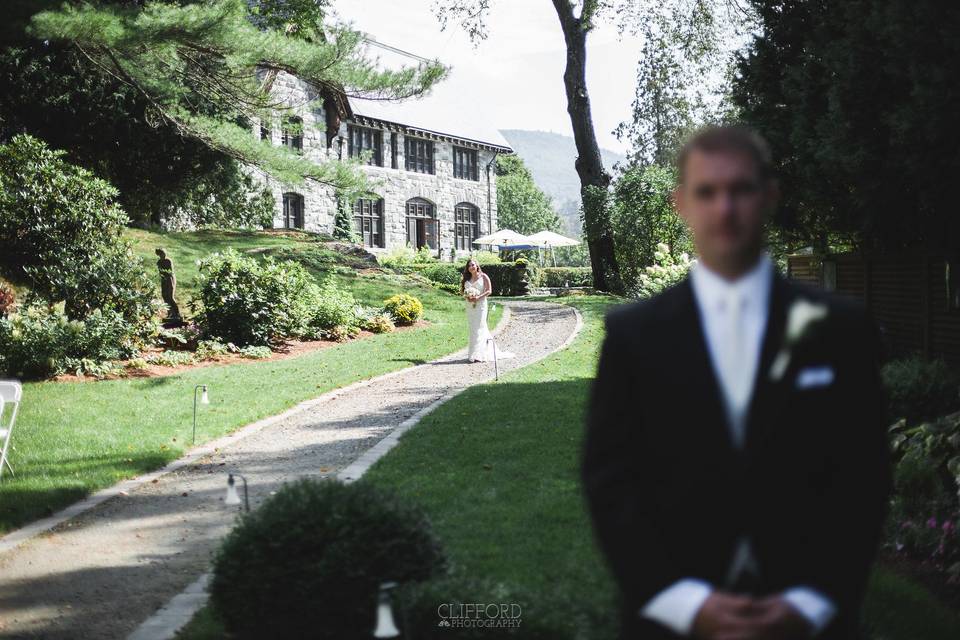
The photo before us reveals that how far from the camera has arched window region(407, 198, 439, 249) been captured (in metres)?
41.3

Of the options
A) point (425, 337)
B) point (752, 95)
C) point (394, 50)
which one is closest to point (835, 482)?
point (752, 95)

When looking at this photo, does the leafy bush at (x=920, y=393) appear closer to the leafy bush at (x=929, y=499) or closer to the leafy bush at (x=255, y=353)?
the leafy bush at (x=929, y=499)

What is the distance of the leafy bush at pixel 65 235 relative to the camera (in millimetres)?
15172

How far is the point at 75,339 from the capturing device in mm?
13758

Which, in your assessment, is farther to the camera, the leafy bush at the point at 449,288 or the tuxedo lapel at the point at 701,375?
the leafy bush at the point at 449,288

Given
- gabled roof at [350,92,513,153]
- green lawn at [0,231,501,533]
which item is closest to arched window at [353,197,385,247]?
gabled roof at [350,92,513,153]

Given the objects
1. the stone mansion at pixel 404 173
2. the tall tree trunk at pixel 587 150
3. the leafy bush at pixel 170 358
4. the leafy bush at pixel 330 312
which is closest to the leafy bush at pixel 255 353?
the leafy bush at pixel 170 358

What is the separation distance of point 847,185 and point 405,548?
704 cm

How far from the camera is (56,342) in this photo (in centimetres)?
1354

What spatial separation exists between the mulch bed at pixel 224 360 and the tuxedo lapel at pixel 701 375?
13.1 meters

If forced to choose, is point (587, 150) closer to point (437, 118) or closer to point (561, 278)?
point (561, 278)

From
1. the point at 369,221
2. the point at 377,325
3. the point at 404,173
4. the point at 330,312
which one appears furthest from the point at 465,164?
the point at 330,312

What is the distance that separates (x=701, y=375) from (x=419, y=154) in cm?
4130

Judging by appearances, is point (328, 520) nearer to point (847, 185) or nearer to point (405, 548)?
point (405, 548)
